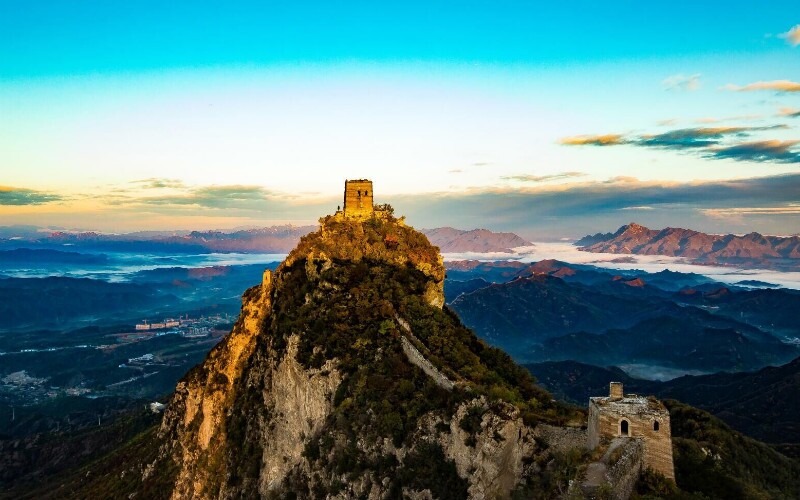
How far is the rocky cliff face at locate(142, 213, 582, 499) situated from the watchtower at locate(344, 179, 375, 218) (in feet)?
7.82

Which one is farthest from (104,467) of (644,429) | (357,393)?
(644,429)

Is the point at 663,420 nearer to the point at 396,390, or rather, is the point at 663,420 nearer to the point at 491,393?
the point at 491,393

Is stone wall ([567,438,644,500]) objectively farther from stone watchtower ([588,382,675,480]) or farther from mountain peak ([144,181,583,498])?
mountain peak ([144,181,583,498])

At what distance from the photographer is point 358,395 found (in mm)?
53938

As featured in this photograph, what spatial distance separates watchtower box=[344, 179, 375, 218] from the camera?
80500mm

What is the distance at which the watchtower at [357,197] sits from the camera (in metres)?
80.5

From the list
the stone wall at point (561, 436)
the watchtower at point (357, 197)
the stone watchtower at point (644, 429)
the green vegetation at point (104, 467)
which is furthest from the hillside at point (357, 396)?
the green vegetation at point (104, 467)

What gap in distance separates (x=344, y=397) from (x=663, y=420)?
2852 centimetres

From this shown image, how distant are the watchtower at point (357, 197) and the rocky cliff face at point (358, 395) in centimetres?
238

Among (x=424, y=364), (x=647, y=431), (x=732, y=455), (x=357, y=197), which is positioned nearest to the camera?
(x=647, y=431)

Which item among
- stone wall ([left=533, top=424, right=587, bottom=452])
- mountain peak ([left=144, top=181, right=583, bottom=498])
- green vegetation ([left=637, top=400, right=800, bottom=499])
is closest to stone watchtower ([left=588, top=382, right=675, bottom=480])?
stone wall ([left=533, top=424, right=587, bottom=452])

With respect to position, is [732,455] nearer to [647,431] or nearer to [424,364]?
[424,364]

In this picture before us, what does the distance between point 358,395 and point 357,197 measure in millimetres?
32771

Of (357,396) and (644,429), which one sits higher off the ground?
(644,429)
